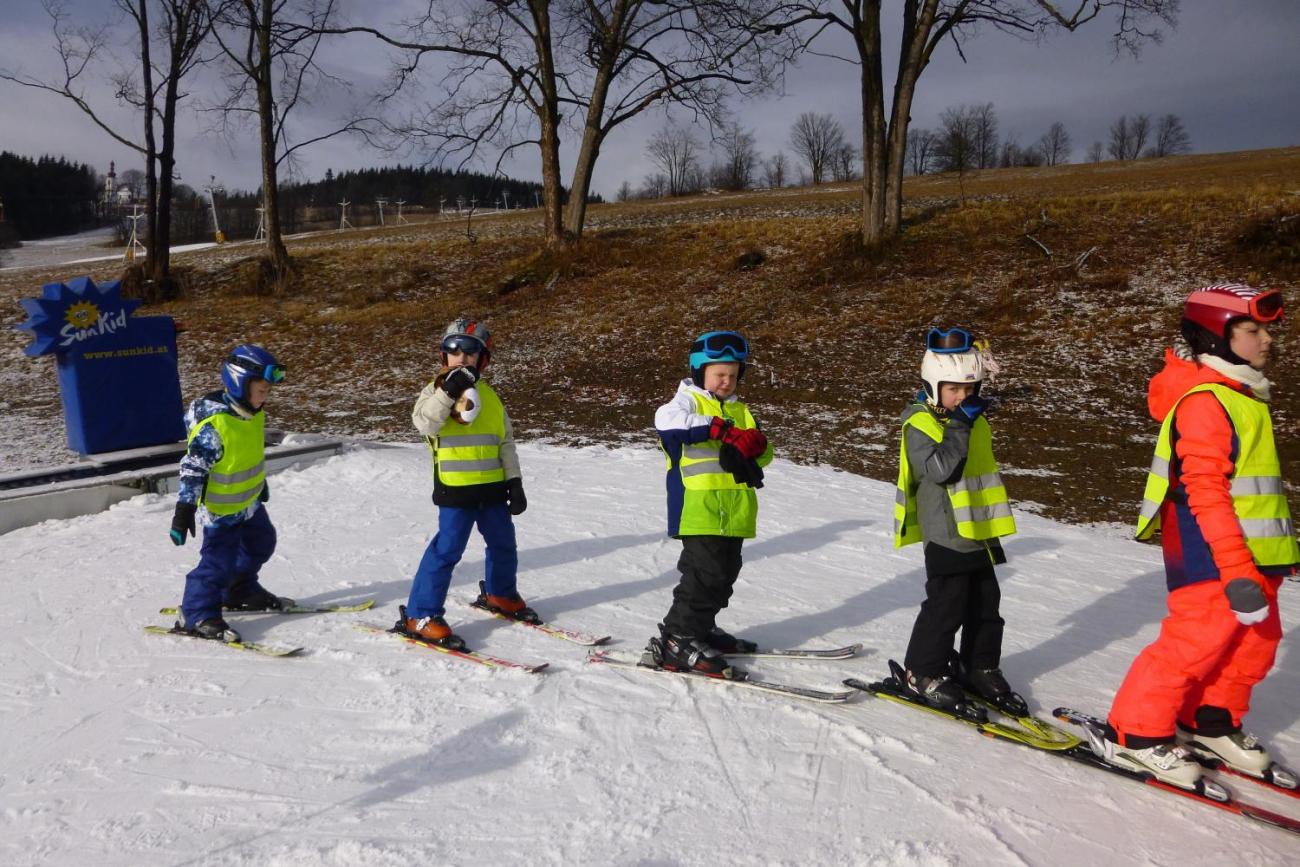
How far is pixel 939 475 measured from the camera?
144 inches

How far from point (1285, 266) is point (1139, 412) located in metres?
6.71

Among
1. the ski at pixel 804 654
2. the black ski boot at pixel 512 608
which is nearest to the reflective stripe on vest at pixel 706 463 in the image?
the ski at pixel 804 654

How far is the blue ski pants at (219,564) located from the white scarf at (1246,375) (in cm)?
500

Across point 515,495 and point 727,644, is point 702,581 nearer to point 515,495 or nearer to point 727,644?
point 727,644

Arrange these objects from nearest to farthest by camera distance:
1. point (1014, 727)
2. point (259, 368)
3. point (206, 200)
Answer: point (1014, 727) → point (259, 368) → point (206, 200)

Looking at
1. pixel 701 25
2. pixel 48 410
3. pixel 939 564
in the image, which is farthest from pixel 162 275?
pixel 939 564

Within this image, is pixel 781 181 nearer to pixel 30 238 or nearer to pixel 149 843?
pixel 30 238

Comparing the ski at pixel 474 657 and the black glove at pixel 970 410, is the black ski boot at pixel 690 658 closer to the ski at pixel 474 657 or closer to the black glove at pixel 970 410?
the ski at pixel 474 657

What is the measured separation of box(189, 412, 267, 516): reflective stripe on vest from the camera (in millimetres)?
4770

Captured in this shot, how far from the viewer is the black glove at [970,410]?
358 cm

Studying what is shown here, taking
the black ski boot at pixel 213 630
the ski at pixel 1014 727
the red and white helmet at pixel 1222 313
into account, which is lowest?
the ski at pixel 1014 727

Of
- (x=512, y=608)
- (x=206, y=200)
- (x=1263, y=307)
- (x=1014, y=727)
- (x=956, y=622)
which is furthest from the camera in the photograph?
(x=206, y=200)

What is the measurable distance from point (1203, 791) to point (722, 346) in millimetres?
2667

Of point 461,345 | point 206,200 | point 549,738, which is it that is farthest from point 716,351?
point 206,200
